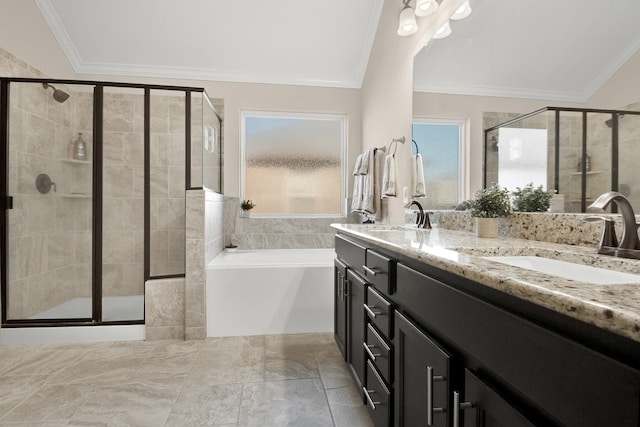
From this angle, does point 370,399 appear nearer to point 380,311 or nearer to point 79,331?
point 380,311

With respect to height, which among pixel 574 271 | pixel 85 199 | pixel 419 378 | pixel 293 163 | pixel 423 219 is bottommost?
pixel 419 378

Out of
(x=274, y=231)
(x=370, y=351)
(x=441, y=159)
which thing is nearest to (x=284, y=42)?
(x=274, y=231)

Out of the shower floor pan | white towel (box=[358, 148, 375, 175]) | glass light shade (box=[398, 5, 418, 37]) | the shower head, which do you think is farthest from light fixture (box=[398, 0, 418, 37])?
the shower floor pan

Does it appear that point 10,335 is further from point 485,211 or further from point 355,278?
point 485,211

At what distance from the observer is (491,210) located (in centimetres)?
142

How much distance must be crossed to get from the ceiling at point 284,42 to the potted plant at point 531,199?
36cm

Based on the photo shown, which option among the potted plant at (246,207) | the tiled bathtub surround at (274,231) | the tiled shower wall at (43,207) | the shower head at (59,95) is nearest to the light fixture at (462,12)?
the tiled bathtub surround at (274,231)

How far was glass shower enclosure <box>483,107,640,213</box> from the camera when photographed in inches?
37.1

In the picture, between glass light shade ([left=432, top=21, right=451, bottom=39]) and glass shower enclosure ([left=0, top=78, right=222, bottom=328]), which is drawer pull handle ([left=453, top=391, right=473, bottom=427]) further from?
glass shower enclosure ([left=0, top=78, right=222, bottom=328])

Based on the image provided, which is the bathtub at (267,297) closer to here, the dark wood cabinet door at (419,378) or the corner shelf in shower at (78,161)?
the corner shelf in shower at (78,161)

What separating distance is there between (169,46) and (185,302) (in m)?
2.34

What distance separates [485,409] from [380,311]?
2.05ft

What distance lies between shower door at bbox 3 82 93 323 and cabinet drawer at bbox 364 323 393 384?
2.25 m

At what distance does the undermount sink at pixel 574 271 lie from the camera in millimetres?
762
